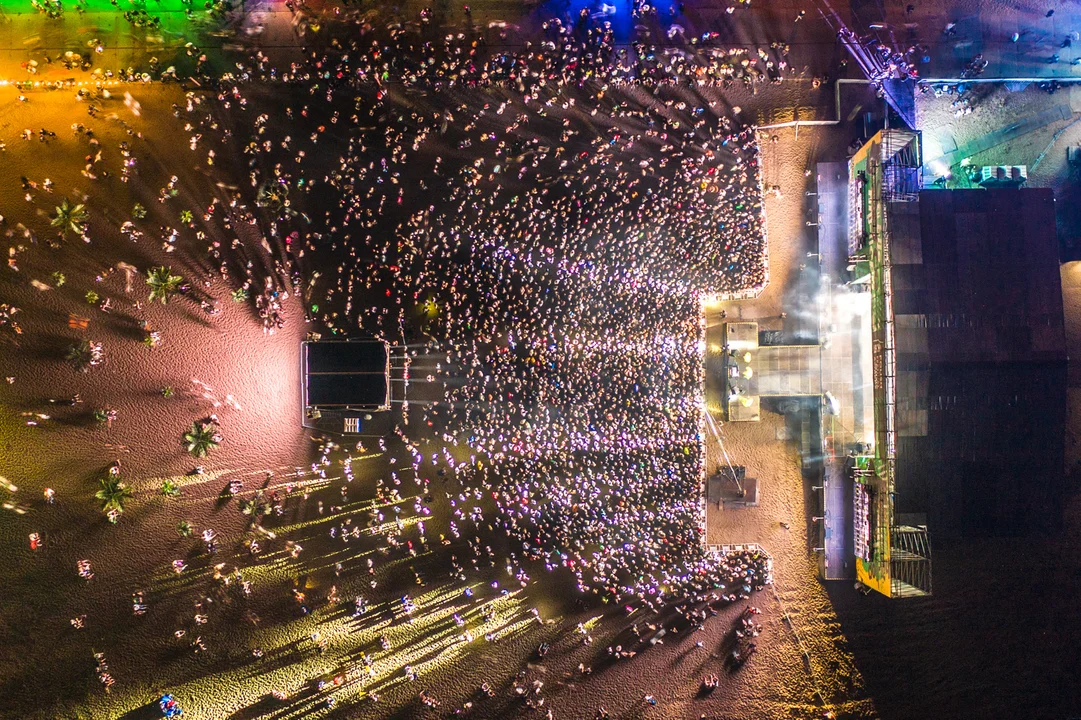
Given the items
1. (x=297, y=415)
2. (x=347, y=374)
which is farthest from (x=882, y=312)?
(x=297, y=415)

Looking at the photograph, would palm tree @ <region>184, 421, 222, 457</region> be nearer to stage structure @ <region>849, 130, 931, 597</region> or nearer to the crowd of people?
the crowd of people

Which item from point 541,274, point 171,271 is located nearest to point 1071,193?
point 541,274

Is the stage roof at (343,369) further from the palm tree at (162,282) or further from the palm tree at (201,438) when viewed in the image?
the palm tree at (162,282)

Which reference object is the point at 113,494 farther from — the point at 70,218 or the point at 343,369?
the point at 70,218

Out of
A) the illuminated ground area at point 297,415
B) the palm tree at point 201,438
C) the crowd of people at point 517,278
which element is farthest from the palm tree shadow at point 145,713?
the crowd of people at point 517,278

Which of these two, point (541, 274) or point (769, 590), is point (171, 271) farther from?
point (769, 590)
